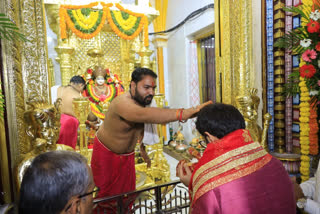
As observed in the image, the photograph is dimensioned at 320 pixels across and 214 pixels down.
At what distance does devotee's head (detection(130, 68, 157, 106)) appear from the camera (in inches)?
78.4

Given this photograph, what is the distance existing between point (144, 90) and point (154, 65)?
4.88m

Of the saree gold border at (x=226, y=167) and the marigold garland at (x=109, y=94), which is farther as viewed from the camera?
the marigold garland at (x=109, y=94)

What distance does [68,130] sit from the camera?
145 inches

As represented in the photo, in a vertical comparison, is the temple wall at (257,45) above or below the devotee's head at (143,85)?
above

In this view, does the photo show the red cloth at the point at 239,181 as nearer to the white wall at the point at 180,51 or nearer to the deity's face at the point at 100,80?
the white wall at the point at 180,51

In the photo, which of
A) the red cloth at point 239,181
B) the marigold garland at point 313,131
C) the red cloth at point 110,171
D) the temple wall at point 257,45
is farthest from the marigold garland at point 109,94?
the red cloth at point 239,181

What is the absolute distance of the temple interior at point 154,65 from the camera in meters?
1.99

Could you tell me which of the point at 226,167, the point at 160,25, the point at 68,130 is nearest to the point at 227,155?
the point at 226,167

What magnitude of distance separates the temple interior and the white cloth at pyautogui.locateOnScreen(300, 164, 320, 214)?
0.72m

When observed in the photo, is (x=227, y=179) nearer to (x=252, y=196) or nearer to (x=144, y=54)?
(x=252, y=196)

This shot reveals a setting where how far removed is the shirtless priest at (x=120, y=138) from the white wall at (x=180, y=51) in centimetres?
357

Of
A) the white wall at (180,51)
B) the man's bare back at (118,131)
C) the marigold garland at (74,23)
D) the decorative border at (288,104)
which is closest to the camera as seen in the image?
the man's bare back at (118,131)

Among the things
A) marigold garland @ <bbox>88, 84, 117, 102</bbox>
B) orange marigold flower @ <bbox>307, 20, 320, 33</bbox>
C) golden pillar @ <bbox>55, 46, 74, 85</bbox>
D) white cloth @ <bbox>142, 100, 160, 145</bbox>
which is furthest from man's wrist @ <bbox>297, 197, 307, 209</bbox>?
golden pillar @ <bbox>55, 46, 74, 85</bbox>

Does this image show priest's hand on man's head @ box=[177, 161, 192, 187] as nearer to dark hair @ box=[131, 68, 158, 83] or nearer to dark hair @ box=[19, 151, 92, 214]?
dark hair @ box=[19, 151, 92, 214]
